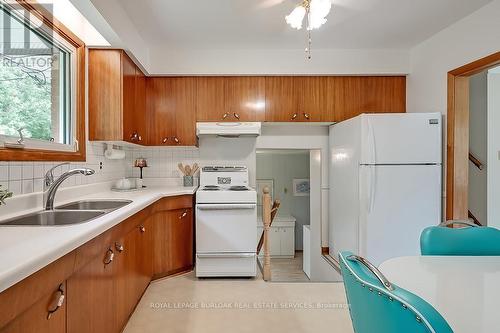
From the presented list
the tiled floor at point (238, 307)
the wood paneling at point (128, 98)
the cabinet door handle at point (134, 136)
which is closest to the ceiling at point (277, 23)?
the wood paneling at point (128, 98)

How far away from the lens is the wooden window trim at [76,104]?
1.62m

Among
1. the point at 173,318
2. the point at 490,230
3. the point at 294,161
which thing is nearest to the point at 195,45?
the point at 173,318

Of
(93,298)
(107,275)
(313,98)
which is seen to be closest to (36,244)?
(93,298)

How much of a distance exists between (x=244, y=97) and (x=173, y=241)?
65.9 inches

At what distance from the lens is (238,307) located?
2262 millimetres

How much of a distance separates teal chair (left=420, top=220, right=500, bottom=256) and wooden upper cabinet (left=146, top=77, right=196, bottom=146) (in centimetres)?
243

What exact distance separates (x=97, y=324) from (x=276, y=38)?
8.77ft

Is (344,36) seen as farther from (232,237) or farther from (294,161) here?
(294,161)

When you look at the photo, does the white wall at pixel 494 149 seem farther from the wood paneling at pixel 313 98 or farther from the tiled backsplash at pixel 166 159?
the tiled backsplash at pixel 166 159

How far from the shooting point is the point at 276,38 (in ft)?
9.47

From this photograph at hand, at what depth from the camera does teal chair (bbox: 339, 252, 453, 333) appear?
58 centimetres

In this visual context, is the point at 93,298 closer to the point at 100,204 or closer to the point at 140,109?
the point at 100,204

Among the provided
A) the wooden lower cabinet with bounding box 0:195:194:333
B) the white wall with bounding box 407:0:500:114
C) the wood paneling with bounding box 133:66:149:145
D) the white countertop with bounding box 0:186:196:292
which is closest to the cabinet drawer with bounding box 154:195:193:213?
the wooden lower cabinet with bounding box 0:195:194:333

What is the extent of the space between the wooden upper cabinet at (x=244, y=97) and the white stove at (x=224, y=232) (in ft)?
3.05
